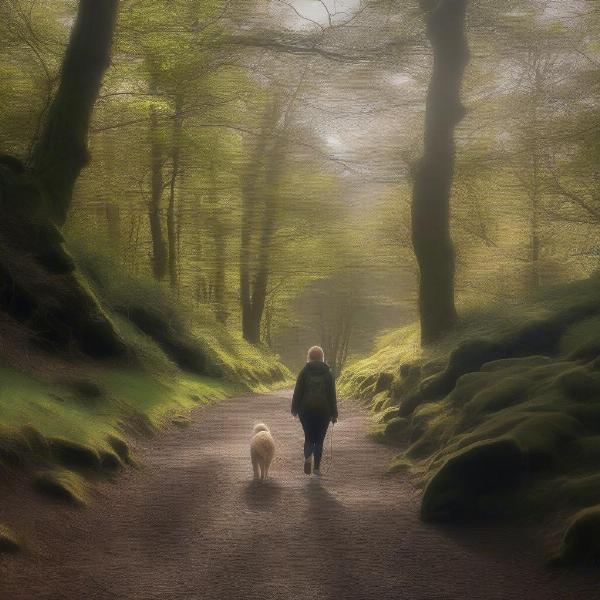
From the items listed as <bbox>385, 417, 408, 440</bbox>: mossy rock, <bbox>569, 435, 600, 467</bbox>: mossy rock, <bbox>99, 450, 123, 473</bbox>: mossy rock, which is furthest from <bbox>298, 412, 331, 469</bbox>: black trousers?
<bbox>569, 435, 600, 467</bbox>: mossy rock

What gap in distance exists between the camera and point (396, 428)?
1406 centimetres

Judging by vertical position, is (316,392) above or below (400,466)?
above

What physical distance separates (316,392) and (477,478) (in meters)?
3.82

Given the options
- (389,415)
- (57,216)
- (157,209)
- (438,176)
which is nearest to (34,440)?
(57,216)

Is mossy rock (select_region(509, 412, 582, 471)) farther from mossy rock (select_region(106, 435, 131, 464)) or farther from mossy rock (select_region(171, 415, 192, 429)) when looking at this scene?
mossy rock (select_region(171, 415, 192, 429))

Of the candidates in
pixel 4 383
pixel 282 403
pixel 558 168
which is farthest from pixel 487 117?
pixel 4 383

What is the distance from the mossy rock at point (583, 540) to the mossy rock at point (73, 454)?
5.95 meters

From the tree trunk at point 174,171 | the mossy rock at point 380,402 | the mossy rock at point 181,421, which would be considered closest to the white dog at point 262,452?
the mossy rock at point 181,421

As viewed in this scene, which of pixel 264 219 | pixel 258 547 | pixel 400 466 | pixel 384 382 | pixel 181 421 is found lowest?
pixel 258 547

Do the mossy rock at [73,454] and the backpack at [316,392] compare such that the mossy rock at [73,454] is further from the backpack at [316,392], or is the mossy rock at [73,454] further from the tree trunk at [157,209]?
the tree trunk at [157,209]

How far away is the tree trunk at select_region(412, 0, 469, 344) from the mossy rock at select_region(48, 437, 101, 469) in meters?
9.80

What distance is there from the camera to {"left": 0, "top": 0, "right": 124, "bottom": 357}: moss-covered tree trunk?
14.0m

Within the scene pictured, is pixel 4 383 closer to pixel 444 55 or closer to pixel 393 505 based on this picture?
pixel 393 505

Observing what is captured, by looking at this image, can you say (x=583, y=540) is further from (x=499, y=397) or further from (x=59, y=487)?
Answer: (x=59, y=487)
